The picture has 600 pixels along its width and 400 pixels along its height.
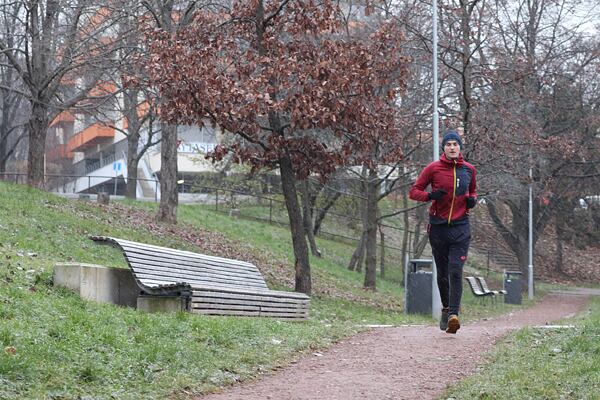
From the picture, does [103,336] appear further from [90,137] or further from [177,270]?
[90,137]

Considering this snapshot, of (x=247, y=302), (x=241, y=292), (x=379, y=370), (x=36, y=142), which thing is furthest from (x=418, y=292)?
(x=379, y=370)

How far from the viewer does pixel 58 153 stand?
3071 inches

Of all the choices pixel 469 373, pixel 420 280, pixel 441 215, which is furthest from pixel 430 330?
pixel 420 280

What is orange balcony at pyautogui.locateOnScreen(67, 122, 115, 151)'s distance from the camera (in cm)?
6756

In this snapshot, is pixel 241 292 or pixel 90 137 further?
pixel 90 137

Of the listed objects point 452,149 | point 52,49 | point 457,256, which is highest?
point 52,49

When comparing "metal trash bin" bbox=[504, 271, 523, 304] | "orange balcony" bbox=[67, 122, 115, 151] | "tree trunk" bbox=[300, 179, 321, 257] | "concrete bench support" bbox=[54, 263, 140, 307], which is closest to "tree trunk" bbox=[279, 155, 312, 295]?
"concrete bench support" bbox=[54, 263, 140, 307]

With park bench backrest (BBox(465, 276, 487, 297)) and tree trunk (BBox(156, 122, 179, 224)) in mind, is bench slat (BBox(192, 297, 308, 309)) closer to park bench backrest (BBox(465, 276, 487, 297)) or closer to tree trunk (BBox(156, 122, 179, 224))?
tree trunk (BBox(156, 122, 179, 224))

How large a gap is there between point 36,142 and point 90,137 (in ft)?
146

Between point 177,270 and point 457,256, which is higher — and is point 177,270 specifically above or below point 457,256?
below

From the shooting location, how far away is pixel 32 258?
14477 mm

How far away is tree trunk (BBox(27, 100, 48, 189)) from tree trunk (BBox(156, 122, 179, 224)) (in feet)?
10.3

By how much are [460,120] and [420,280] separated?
23.0 feet

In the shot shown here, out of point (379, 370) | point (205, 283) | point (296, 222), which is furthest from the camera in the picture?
point (296, 222)
